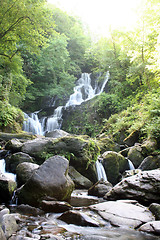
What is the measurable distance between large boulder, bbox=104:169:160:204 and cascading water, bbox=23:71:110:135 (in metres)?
11.4

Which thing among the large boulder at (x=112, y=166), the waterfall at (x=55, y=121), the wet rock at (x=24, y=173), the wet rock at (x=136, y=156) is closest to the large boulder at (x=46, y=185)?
the wet rock at (x=24, y=173)

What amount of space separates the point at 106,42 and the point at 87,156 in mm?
17800

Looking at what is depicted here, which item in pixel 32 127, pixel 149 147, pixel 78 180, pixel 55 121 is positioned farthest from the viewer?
pixel 55 121

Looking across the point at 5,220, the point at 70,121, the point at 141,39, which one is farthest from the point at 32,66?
the point at 5,220

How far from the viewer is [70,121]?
19.0m

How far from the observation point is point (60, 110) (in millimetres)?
20109

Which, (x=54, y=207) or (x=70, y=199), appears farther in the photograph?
(x=70, y=199)

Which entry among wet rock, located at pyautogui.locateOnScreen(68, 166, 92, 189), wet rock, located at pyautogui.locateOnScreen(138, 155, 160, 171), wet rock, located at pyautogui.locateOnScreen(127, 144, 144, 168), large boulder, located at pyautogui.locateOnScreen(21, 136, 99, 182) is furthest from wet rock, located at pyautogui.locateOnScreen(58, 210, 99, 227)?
wet rock, located at pyautogui.locateOnScreen(127, 144, 144, 168)

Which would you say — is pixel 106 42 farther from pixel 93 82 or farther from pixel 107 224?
pixel 107 224

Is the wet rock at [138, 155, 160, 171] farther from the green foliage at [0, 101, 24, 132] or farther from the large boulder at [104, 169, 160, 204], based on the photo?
the green foliage at [0, 101, 24, 132]

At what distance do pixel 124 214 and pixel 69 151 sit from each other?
13.4 ft

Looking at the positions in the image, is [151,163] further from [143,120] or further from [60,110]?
[60,110]

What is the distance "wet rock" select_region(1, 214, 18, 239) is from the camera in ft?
8.73

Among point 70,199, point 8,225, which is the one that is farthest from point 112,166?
point 8,225
